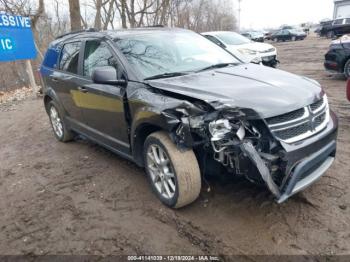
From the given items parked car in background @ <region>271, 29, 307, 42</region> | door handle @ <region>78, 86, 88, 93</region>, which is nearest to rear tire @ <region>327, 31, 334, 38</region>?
parked car in background @ <region>271, 29, 307, 42</region>

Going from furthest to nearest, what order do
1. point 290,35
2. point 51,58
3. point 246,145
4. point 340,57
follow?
1. point 290,35
2. point 340,57
3. point 51,58
4. point 246,145

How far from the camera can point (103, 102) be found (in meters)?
4.19

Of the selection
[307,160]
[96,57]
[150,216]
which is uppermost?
[96,57]

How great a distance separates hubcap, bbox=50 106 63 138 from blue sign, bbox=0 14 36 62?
5.87 m

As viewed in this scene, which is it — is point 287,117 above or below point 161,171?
above

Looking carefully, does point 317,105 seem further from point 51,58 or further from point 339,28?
point 339,28

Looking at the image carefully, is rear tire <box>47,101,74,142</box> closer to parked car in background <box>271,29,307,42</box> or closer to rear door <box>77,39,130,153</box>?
rear door <box>77,39,130,153</box>

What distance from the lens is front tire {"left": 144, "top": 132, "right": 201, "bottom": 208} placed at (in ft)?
10.5

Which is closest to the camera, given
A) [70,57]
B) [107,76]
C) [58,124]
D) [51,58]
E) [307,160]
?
[307,160]

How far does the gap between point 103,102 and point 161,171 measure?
1.26 meters

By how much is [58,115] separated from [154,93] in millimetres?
3062

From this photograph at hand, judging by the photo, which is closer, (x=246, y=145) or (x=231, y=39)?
(x=246, y=145)

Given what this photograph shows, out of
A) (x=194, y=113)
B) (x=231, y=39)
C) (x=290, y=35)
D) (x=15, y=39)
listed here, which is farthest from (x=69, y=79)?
(x=290, y=35)

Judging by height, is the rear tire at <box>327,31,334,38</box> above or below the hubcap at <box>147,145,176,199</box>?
below
